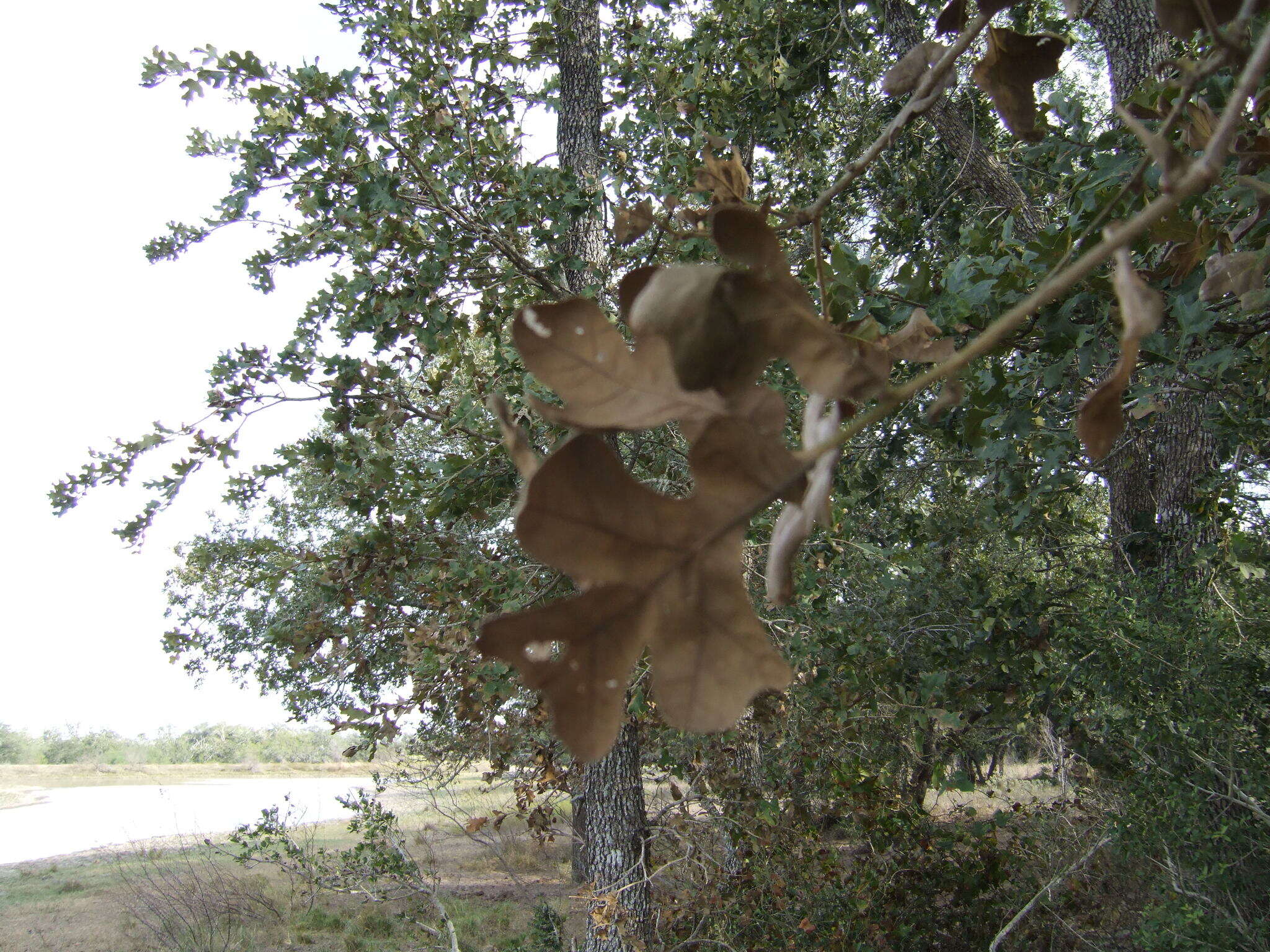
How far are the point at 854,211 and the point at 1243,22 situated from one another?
4.61 m

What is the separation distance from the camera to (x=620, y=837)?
3.88 m

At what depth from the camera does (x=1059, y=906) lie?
5.05 metres

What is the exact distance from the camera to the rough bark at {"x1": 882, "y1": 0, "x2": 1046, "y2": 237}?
418 cm

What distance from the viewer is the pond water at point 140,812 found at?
12.4 m

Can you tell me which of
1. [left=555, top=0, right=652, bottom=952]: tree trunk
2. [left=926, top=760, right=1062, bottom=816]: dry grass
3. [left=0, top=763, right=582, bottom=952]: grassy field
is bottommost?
[left=0, top=763, right=582, bottom=952]: grassy field

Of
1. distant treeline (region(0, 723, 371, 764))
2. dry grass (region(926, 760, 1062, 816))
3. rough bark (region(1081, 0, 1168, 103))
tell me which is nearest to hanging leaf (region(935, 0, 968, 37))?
rough bark (region(1081, 0, 1168, 103))

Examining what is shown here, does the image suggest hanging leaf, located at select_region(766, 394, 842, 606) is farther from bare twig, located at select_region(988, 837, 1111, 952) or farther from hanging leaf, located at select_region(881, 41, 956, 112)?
bare twig, located at select_region(988, 837, 1111, 952)

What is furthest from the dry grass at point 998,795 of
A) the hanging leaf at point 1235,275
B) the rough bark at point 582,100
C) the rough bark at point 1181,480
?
the hanging leaf at point 1235,275

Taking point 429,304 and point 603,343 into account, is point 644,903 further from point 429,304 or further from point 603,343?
point 603,343

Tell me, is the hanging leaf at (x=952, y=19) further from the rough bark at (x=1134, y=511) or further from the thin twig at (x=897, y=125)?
the rough bark at (x=1134, y=511)

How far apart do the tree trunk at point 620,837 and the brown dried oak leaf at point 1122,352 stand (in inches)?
144

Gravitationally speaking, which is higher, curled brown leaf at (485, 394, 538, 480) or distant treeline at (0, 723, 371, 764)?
curled brown leaf at (485, 394, 538, 480)

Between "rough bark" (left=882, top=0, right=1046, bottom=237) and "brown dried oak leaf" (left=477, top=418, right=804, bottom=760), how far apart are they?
4457mm

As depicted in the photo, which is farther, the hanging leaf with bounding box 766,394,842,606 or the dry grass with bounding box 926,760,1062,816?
the dry grass with bounding box 926,760,1062,816
